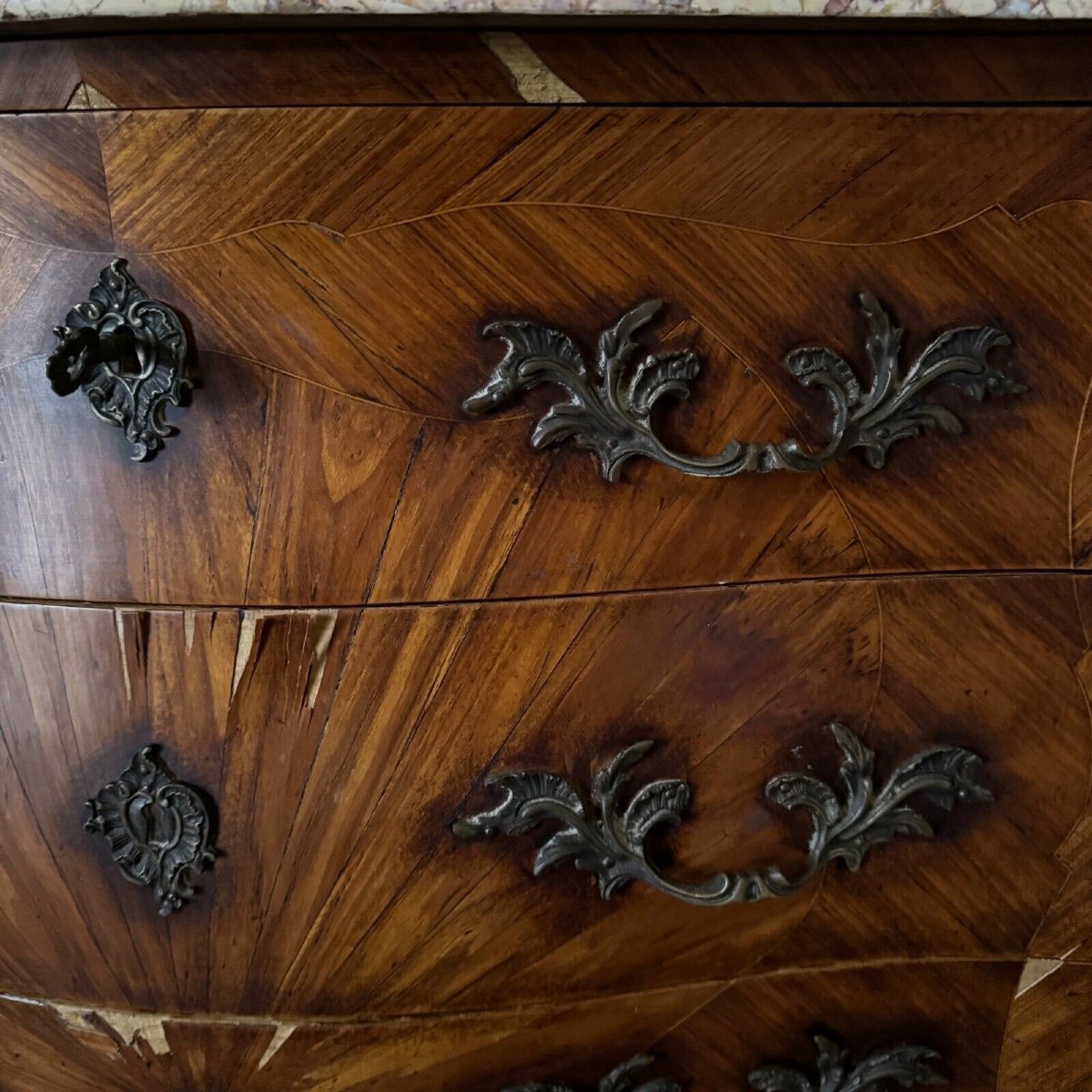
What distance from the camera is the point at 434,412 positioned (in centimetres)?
45

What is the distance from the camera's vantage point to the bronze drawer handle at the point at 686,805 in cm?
48

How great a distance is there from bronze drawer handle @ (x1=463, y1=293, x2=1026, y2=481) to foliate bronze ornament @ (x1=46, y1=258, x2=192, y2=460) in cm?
13

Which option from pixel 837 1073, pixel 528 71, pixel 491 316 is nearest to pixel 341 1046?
pixel 837 1073

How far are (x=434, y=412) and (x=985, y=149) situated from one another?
28 cm

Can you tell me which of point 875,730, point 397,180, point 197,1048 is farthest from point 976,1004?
point 397,180

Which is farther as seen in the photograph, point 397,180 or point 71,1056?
point 71,1056

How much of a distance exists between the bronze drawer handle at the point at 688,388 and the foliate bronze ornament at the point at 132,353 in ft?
0.43

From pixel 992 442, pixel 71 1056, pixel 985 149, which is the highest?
pixel 985 149

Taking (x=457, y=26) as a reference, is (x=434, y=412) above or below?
below

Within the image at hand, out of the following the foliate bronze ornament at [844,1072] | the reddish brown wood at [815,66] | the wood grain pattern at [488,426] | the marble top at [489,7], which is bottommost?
the foliate bronze ornament at [844,1072]

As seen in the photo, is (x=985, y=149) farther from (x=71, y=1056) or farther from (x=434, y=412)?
Answer: (x=71, y=1056)

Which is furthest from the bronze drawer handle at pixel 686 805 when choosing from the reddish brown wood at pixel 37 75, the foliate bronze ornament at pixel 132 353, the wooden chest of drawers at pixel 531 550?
the reddish brown wood at pixel 37 75

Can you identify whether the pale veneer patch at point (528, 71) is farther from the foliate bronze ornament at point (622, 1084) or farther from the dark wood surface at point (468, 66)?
the foliate bronze ornament at point (622, 1084)

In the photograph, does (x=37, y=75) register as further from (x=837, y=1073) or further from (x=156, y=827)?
(x=837, y=1073)
